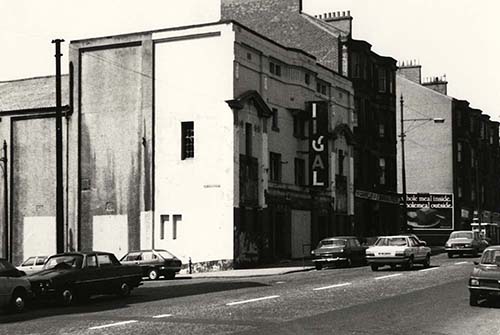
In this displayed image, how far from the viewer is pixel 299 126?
159 ft

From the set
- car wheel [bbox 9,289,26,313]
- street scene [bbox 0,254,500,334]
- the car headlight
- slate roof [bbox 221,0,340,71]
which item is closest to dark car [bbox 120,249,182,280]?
Result: street scene [bbox 0,254,500,334]

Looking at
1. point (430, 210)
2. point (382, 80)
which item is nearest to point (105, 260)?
point (382, 80)

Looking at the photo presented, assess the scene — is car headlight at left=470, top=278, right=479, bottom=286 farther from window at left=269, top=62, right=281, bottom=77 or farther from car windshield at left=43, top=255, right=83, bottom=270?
window at left=269, top=62, right=281, bottom=77

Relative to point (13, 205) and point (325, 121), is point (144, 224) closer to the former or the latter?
point (13, 205)

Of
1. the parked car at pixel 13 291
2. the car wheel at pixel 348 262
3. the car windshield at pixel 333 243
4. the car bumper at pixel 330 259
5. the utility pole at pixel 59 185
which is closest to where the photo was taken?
the parked car at pixel 13 291

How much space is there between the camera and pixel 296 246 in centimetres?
4738

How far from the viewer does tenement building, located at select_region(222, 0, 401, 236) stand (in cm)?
5588

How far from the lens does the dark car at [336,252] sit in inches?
1486

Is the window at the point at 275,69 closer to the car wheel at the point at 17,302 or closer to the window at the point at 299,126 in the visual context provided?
the window at the point at 299,126

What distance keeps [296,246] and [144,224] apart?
9.83 meters

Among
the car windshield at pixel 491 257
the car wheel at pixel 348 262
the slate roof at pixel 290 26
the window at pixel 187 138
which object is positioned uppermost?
the slate roof at pixel 290 26

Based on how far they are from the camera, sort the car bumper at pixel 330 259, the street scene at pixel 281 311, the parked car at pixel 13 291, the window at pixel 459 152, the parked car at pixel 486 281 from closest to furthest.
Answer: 1. the street scene at pixel 281 311
2. the parked car at pixel 486 281
3. the parked car at pixel 13 291
4. the car bumper at pixel 330 259
5. the window at pixel 459 152

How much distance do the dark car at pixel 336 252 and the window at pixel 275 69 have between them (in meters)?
11.4

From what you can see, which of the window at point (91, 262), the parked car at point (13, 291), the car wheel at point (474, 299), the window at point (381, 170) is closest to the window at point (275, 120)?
the window at point (381, 170)
